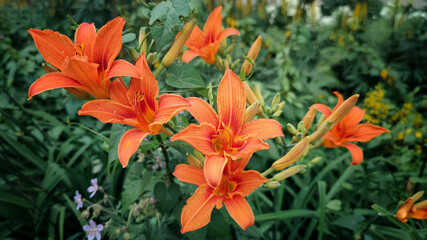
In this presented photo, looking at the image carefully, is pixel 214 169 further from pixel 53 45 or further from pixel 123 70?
pixel 53 45

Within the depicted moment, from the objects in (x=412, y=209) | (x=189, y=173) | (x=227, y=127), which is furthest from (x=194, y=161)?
(x=412, y=209)

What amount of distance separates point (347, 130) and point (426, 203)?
0.37 metres

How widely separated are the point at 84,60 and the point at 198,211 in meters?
0.50

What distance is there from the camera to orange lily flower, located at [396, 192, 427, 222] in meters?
0.97

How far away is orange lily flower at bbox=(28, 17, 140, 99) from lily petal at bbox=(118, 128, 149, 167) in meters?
0.16

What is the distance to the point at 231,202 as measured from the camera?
78 cm

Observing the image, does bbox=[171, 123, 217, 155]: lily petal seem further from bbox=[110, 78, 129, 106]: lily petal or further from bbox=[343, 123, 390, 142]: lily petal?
bbox=[343, 123, 390, 142]: lily petal

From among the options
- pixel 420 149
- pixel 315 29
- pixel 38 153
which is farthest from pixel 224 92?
pixel 315 29

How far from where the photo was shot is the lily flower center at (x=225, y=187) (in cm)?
80

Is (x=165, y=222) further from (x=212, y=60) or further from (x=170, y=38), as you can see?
(x=170, y=38)

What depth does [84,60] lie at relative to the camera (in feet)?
2.27

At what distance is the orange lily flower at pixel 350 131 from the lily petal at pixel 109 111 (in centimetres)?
70

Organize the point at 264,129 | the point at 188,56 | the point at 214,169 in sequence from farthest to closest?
the point at 188,56 < the point at 264,129 < the point at 214,169

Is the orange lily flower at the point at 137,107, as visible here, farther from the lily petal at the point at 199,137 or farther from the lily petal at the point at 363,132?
the lily petal at the point at 363,132
